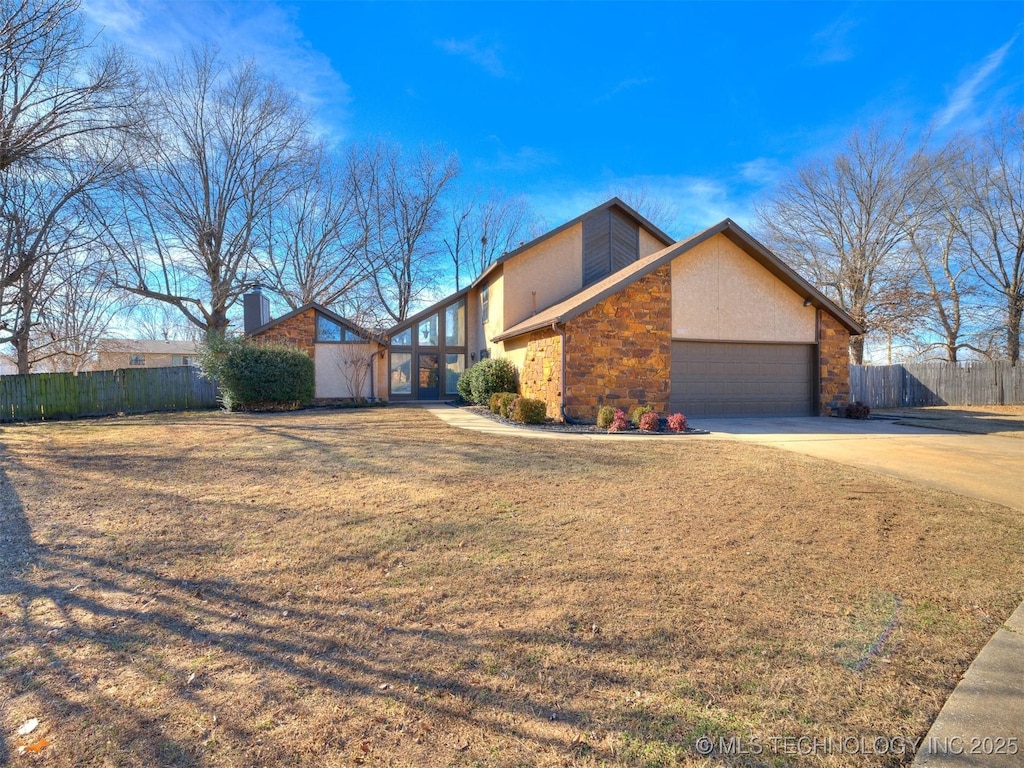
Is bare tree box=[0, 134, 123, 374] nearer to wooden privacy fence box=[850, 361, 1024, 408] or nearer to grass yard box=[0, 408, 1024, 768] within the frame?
grass yard box=[0, 408, 1024, 768]

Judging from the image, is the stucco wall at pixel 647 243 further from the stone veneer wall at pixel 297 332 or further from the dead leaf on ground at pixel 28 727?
the dead leaf on ground at pixel 28 727

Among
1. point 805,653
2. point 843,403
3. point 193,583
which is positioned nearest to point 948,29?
point 843,403

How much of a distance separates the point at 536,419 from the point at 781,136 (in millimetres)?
16855

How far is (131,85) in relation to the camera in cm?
1288

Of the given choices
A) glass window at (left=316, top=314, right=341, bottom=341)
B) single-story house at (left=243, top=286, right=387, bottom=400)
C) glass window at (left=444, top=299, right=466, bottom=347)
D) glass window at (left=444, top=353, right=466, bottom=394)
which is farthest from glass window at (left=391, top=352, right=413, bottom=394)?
glass window at (left=316, top=314, right=341, bottom=341)

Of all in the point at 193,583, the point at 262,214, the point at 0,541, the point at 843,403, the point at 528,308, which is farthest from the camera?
the point at 262,214

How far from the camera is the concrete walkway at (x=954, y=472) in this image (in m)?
1.94

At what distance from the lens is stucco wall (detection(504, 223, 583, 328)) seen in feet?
53.2

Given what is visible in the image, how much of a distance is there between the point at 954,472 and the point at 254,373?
16.7m

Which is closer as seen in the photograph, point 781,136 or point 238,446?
point 238,446

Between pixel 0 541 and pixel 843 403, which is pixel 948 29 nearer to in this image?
pixel 843 403

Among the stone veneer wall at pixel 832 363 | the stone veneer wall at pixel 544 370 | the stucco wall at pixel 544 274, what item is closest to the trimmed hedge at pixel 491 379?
the stone veneer wall at pixel 544 370

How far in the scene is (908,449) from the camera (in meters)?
8.38

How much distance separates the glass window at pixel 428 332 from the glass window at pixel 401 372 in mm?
824
